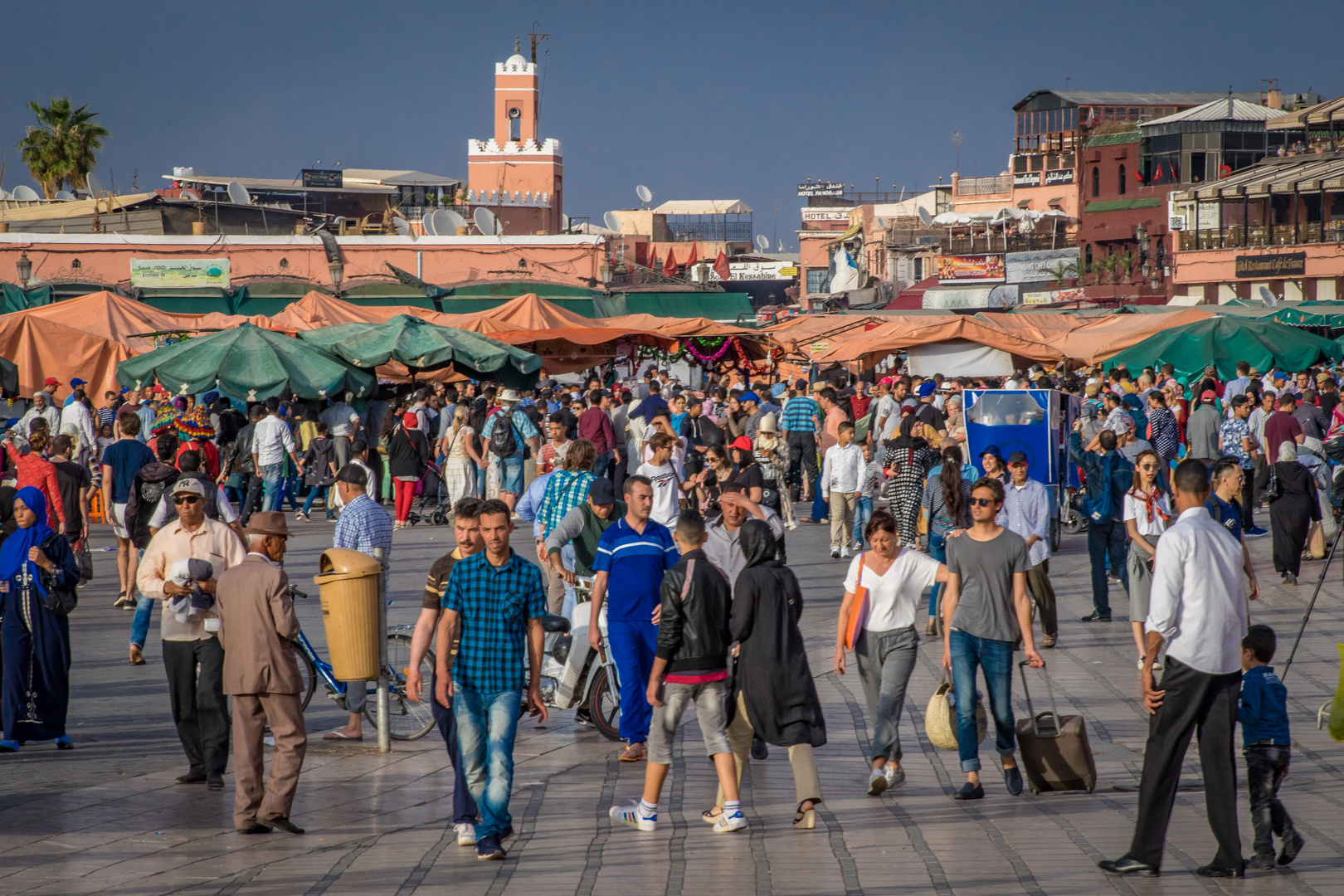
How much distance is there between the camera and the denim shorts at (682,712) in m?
6.34

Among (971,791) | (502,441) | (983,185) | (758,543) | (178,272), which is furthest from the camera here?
(983,185)

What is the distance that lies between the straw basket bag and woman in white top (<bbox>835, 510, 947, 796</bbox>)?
0.60 ft

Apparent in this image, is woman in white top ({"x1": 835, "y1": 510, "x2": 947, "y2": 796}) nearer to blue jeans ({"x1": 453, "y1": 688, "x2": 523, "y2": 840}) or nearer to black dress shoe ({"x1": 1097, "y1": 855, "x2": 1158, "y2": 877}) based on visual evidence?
black dress shoe ({"x1": 1097, "y1": 855, "x2": 1158, "y2": 877})

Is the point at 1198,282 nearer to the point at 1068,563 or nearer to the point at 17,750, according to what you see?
the point at 1068,563

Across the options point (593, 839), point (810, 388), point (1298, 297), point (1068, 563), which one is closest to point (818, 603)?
point (1068, 563)

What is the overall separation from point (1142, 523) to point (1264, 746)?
4.34m

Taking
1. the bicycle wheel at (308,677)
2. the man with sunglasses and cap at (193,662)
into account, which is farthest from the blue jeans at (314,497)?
the man with sunglasses and cap at (193,662)

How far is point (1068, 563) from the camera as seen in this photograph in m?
15.5

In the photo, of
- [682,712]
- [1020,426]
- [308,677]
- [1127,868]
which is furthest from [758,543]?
[1020,426]

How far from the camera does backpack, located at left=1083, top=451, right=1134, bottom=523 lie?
11.8 m

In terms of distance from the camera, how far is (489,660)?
19.5 ft

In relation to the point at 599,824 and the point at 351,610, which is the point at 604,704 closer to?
the point at 351,610

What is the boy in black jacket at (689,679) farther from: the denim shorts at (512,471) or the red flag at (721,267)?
the red flag at (721,267)

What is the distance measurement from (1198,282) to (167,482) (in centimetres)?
4553
